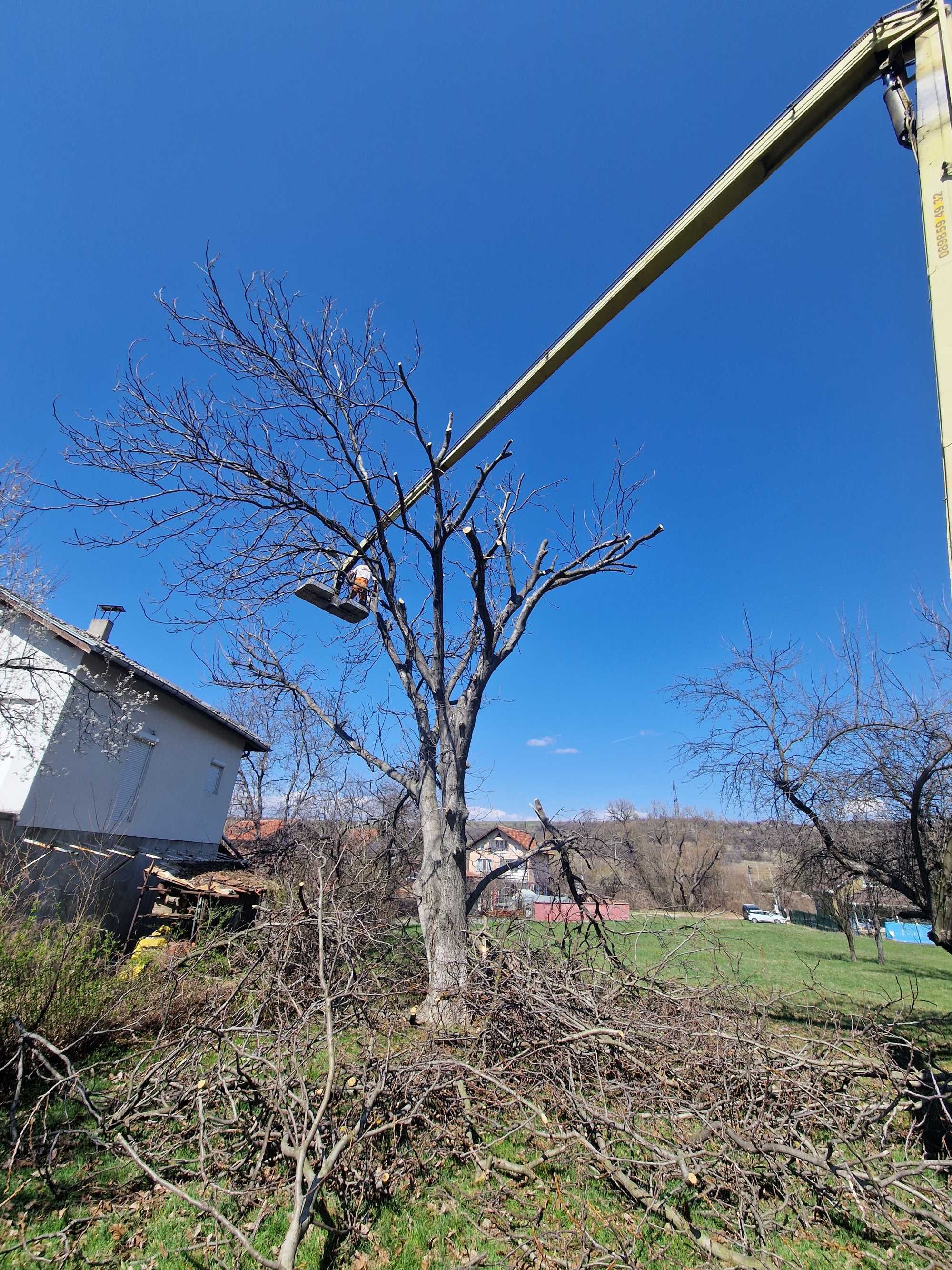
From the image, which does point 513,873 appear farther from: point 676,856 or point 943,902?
point 676,856

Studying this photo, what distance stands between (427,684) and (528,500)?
3.31 metres

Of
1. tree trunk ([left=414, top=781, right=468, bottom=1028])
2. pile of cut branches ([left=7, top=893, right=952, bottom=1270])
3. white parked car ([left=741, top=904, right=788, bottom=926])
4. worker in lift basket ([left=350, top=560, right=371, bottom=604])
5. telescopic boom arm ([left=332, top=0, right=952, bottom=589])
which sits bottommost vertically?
pile of cut branches ([left=7, top=893, right=952, bottom=1270])

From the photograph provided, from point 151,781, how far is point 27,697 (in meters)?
3.87

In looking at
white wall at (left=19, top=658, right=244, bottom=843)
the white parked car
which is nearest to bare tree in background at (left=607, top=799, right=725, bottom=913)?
the white parked car

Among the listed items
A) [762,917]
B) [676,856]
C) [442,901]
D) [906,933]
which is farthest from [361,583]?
[762,917]

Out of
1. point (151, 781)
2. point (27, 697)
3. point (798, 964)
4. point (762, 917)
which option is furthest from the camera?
point (762, 917)

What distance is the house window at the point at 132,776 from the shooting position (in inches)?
544

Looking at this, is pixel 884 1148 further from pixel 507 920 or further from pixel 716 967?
pixel 507 920

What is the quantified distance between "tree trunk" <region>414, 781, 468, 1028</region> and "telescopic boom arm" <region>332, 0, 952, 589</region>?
5.83m

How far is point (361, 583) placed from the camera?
311 inches

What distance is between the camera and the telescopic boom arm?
11.9 ft

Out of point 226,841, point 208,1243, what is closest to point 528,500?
point 208,1243

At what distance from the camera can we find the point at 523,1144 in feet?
14.6

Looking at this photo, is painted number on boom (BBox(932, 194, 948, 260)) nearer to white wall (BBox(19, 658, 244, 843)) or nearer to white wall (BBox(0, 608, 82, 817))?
white wall (BBox(0, 608, 82, 817))
